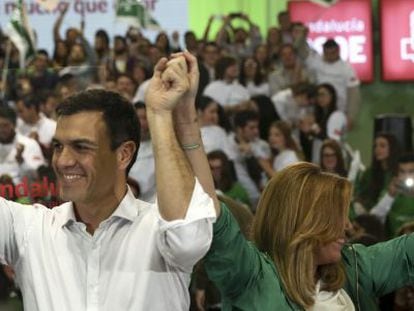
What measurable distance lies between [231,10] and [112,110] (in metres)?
5.31

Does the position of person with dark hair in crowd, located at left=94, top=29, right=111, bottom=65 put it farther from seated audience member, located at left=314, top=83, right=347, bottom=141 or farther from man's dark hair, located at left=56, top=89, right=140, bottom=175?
man's dark hair, located at left=56, top=89, right=140, bottom=175

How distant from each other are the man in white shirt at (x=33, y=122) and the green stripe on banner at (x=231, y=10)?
1.92m

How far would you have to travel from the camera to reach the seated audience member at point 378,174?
506 centimetres

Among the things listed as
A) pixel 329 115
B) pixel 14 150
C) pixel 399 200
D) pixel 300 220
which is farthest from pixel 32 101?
pixel 300 220

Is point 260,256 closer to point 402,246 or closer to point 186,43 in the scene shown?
point 402,246

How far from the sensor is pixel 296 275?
186 cm

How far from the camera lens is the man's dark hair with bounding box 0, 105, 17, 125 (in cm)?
394

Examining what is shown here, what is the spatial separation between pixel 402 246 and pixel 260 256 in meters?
0.41

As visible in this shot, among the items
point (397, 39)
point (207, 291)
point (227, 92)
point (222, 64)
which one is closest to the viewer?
point (207, 291)

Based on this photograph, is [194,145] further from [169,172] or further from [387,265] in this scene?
[387,265]

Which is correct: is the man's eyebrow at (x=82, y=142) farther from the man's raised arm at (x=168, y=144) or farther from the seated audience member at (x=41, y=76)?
the seated audience member at (x=41, y=76)

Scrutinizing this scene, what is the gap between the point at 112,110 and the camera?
1.69m

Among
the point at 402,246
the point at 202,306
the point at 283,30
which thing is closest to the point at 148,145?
the point at 202,306

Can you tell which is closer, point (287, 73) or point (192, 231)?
point (192, 231)
